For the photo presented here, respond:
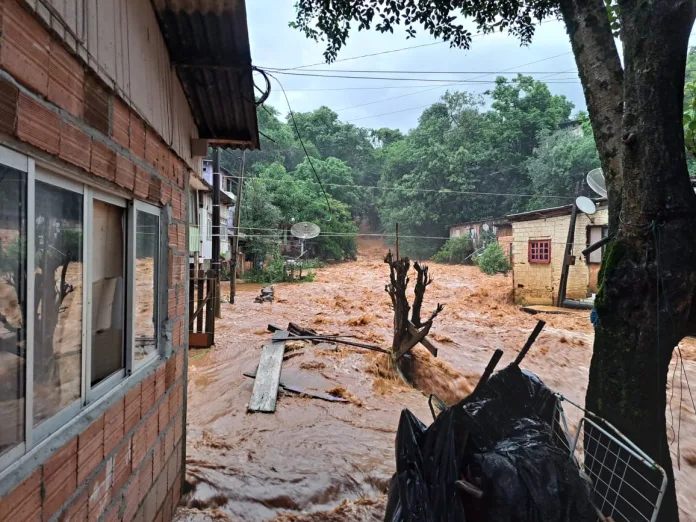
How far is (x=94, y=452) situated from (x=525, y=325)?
12515 mm

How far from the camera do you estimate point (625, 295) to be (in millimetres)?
2668

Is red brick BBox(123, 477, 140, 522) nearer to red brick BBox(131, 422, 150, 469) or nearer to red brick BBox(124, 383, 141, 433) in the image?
red brick BBox(131, 422, 150, 469)

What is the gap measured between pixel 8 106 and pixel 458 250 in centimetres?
3066

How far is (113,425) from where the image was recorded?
1.83 m

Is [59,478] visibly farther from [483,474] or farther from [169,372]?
[483,474]

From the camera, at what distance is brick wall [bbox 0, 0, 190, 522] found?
1.18 m

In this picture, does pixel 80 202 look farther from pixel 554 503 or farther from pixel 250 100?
pixel 554 503

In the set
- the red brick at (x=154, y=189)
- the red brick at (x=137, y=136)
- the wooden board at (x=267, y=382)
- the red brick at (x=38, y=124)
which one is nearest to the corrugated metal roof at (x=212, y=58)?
the red brick at (x=137, y=136)

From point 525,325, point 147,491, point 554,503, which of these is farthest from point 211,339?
point 525,325

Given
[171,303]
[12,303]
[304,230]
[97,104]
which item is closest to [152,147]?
[97,104]

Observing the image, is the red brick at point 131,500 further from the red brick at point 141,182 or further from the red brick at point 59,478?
the red brick at point 141,182

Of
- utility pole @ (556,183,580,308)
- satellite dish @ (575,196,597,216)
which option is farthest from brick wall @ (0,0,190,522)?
utility pole @ (556,183,580,308)

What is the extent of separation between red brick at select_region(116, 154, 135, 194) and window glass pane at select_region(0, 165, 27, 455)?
2.08 feet

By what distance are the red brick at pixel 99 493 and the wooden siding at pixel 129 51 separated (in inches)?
70.4
